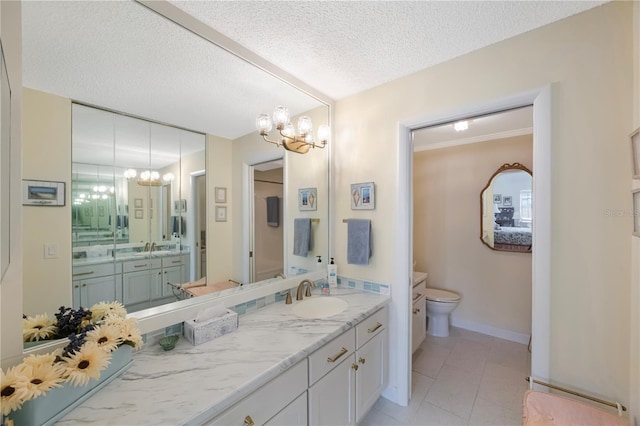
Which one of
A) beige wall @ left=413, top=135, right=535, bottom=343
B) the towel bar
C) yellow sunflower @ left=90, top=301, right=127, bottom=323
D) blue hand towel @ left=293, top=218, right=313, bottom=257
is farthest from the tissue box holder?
beige wall @ left=413, top=135, right=535, bottom=343

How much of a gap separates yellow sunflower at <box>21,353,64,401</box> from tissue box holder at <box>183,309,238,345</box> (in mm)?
442

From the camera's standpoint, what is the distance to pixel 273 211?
72.4 inches

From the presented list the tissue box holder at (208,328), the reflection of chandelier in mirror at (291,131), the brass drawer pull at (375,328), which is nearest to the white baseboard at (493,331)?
the brass drawer pull at (375,328)

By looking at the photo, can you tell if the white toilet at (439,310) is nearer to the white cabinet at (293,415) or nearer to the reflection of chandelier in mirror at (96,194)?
the white cabinet at (293,415)

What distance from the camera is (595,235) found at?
1.17m

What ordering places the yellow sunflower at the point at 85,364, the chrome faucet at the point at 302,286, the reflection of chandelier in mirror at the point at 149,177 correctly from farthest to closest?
the chrome faucet at the point at 302,286 < the reflection of chandelier in mirror at the point at 149,177 < the yellow sunflower at the point at 85,364

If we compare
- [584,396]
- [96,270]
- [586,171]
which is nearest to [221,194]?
[96,270]

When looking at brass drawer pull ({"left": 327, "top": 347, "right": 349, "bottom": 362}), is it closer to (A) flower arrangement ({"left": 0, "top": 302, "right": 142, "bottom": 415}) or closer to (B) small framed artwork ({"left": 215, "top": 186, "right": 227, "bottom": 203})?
(A) flower arrangement ({"left": 0, "top": 302, "right": 142, "bottom": 415})

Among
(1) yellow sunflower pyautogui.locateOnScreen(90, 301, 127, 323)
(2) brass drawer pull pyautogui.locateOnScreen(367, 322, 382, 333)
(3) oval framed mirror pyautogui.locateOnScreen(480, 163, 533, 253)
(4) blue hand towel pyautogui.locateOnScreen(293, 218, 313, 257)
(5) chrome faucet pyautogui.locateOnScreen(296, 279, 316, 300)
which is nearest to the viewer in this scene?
(1) yellow sunflower pyautogui.locateOnScreen(90, 301, 127, 323)

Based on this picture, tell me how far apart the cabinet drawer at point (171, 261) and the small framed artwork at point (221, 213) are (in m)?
0.31

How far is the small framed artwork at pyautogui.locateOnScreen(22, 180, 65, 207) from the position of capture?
2.75 feet

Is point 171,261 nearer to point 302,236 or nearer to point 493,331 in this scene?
point 302,236

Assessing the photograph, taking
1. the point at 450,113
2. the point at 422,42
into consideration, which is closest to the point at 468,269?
the point at 450,113

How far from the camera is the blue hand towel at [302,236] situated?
1.99 metres
